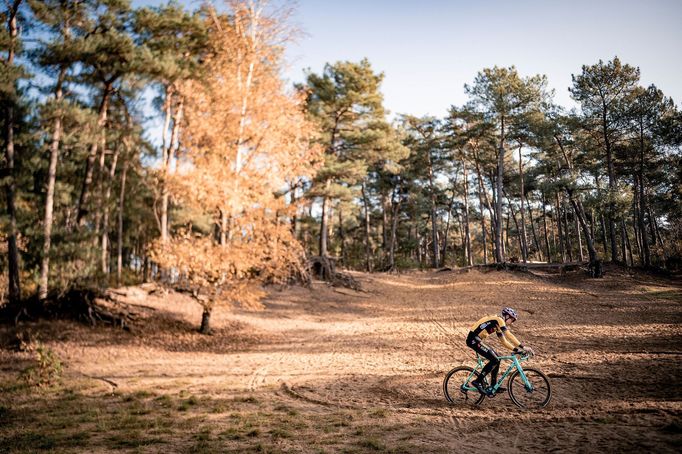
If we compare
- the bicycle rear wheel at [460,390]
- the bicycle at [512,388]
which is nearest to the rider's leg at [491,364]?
the bicycle at [512,388]

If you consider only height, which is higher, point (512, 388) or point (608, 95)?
point (608, 95)

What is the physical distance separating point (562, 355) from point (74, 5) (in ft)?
63.9

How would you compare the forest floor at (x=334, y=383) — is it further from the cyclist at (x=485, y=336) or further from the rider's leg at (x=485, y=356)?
the rider's leg at (x=485, y=356)

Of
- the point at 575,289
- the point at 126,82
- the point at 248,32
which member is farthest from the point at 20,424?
the point at 575,289

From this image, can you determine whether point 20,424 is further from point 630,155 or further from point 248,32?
point 630,155

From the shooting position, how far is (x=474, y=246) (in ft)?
230

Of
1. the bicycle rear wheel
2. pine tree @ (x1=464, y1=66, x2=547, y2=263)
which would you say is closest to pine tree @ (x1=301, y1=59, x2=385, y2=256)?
pine tree @ (x1=464, y1=66, x2=547, y2=263)

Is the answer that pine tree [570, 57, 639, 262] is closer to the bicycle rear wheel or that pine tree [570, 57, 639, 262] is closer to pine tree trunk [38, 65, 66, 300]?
the bicycle rear wheel

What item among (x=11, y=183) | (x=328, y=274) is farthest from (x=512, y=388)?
(x=11, y=183)

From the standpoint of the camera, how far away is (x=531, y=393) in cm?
685

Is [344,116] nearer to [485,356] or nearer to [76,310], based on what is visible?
[76,310]

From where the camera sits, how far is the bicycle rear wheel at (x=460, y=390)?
6.71 m

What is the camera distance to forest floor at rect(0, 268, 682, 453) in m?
5.16

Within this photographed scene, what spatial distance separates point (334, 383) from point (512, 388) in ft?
12.4
